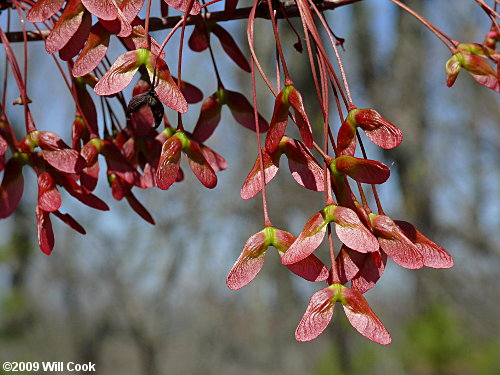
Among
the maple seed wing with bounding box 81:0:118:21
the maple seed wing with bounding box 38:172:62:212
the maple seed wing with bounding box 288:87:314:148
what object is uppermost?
the maple seed wing with bounding box 81:0:118:21

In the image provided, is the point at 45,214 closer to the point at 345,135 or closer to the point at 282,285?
the point at 345,135

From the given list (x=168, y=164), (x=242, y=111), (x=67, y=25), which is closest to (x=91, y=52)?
(x=67, y=25)

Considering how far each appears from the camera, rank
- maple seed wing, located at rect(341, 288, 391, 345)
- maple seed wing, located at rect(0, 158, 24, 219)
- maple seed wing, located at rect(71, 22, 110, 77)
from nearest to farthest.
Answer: maple seed wing, located at rect(341, 288, 391, 345), maple seed wing, located at rect(71, 22, 110, 77), maple seed wing, located at rect(0, 158, 24, 219)

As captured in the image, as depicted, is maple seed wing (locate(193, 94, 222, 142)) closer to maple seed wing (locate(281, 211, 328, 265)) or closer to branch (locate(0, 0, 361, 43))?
branch (locate(0, 0, 361, 43))

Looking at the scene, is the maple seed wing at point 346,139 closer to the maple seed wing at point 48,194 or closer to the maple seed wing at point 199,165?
the maple seed wing at point 199,165

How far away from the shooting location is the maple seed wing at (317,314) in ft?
1.90

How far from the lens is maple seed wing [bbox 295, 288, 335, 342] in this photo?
0.58 m

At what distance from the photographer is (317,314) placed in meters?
0.59

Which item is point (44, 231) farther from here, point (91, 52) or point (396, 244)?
point (396, 244)

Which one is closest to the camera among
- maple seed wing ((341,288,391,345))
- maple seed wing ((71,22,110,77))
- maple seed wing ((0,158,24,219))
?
maple seed wing ((341,288,391,345))

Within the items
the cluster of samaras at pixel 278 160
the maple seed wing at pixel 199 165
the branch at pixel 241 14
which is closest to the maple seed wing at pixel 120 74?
the cluster of samaras at pixel 278 160

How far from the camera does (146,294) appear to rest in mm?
6492

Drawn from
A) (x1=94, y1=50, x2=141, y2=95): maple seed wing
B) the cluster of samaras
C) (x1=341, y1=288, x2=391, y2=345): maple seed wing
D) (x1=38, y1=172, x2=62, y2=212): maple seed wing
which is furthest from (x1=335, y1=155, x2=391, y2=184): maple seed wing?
(x1=38, y1=172, x2=62, y2=212): maple seed wing

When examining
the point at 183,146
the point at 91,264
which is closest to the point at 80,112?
the point at 183,146
